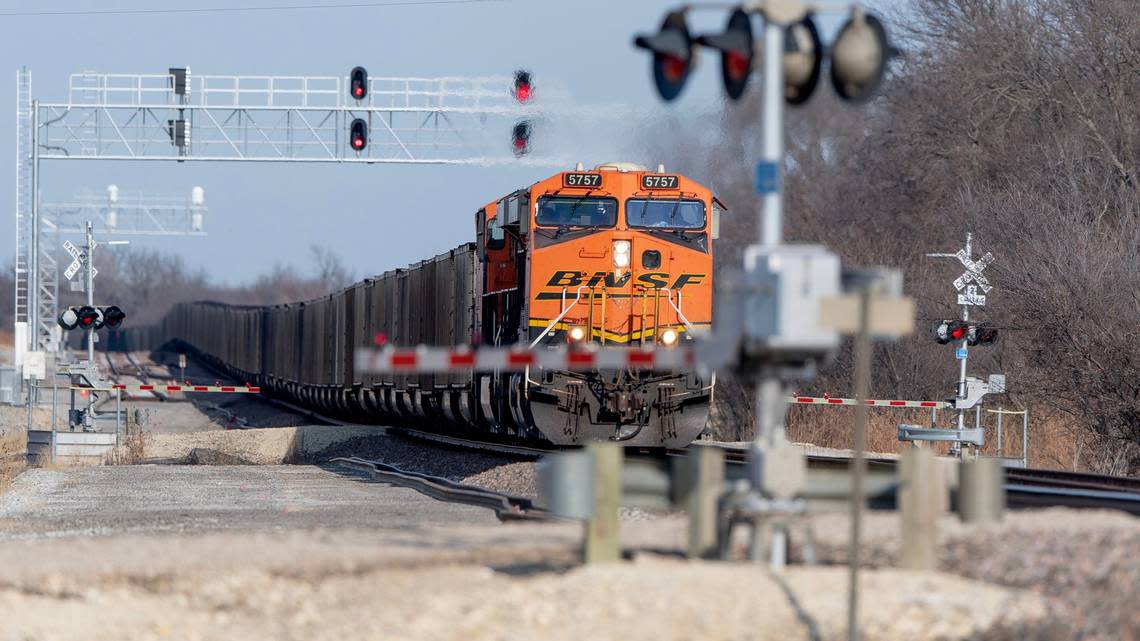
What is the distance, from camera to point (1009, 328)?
89.3 ft

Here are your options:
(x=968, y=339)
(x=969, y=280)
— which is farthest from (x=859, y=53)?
(x=969, y=280)

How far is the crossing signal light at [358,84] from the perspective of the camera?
103 ft

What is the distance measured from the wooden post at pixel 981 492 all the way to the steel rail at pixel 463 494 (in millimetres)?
4827

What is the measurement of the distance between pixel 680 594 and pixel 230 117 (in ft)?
105

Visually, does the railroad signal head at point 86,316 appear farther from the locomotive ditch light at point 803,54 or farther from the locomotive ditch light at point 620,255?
the locomotive ditch light at point 803,54

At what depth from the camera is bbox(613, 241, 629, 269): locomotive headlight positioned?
18.8 metres

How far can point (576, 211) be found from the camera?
62.3ft

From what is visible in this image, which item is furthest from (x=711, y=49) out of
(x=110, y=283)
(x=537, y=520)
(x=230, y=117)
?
(x=110, y=283)

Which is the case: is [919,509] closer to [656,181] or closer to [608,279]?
[608,279]

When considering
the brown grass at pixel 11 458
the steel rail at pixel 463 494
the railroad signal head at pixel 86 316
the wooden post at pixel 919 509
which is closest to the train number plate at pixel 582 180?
the steel rail at pixel 463 494

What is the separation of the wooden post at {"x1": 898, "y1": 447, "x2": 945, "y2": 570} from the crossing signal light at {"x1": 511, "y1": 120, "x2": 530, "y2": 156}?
82.9 feet

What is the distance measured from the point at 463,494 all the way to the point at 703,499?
8.07m

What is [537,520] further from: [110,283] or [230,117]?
[110,283]

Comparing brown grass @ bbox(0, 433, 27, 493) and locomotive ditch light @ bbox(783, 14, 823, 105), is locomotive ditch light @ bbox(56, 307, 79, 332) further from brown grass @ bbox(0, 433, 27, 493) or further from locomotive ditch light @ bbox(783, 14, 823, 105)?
locomotive ditch light @ bbox(783, 14, 823, 105)
